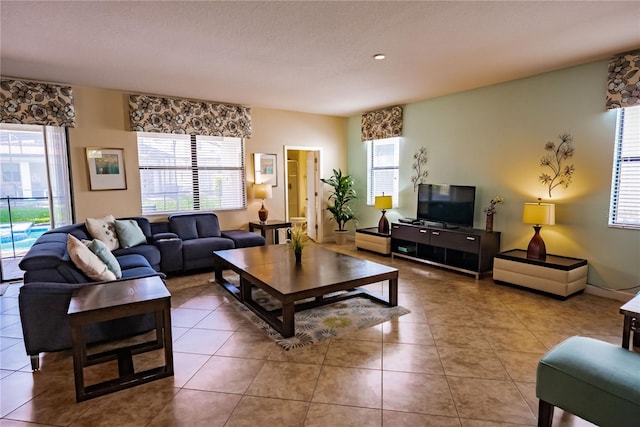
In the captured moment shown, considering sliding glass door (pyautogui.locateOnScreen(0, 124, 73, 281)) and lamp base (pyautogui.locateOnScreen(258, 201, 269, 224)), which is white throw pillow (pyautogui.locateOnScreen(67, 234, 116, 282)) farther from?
lamp base (pyautogui.locateOnScreen(258, 201, 269, 224))

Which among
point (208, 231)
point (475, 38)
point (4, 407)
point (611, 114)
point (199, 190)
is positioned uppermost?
point (475, 38)

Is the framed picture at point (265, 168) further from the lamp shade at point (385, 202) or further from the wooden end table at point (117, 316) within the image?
the wooden end table at point (117, 316)

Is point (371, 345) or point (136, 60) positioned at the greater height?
point (136, 60)

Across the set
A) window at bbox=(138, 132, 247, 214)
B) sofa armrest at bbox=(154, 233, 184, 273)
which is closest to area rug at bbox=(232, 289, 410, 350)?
sofa armrest at bbox=(154, 233, 184, 273)

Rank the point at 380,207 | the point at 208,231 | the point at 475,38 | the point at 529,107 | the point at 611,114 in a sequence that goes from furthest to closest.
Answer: the point at 380,207 → the point at 208,231 → the point at 529,107 → the point at 611,114 → the point at 475,38

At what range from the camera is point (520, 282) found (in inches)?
166

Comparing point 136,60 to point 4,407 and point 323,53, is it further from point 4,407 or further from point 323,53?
point 4,407

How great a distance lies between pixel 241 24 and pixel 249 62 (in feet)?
3.20

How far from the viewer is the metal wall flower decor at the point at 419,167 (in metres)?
5.96

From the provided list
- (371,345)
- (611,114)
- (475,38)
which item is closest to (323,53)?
(475,38)

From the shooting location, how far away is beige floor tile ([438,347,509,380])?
245 cm

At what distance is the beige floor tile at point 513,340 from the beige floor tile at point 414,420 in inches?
43.0

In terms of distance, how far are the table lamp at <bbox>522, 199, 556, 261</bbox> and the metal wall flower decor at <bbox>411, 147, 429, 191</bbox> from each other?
1987 millimetres

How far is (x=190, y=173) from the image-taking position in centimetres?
591
